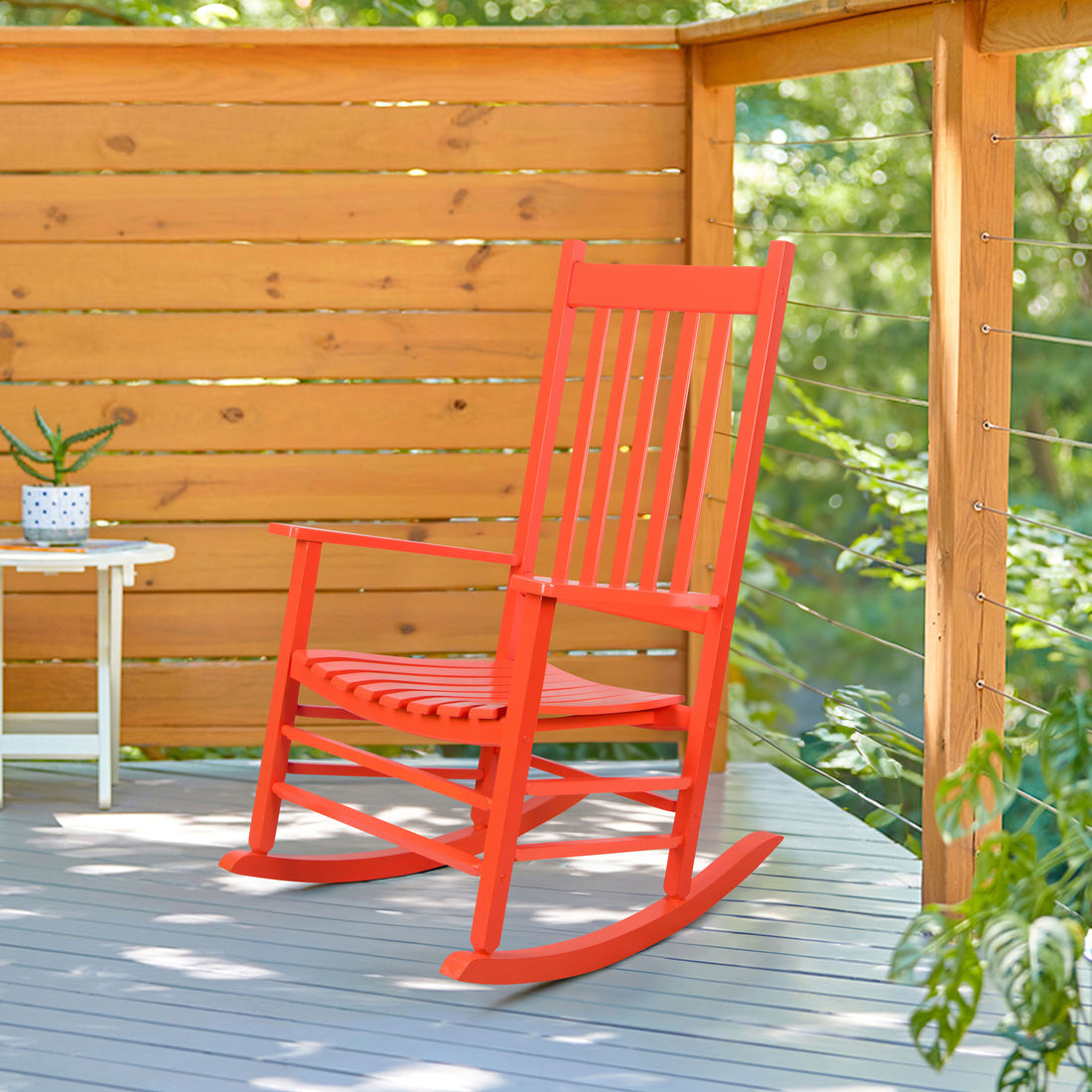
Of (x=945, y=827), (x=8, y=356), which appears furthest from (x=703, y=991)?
(x=8, y=356)

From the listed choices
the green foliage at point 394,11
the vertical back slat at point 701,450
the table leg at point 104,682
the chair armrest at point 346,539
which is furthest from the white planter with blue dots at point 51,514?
the green foliage at point 394,11

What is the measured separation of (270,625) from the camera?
2928 mm

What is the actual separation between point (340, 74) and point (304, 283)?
431 millimetres

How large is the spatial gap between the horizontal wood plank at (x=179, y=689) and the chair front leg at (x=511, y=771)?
3.73ft

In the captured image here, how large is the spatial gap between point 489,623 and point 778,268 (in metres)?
1.17

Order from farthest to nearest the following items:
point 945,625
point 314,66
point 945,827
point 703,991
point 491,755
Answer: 1. point 314,66
2. point 491,755
3. point 945,625
4. point 703,991
5. point 945,827

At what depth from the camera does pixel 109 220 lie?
2840 millimetres

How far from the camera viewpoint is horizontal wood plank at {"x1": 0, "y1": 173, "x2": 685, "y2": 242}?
2832 mm

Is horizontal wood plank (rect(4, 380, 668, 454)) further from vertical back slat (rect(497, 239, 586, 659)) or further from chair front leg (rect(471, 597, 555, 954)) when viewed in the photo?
chair front leg (rect(471, 597, 555, 954))

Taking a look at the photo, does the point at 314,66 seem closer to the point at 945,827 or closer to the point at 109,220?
the point at 109,220

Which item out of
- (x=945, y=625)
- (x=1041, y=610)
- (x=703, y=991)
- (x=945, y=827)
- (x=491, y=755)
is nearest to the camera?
(x=945, y=827)

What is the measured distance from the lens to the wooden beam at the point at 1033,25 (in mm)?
1767

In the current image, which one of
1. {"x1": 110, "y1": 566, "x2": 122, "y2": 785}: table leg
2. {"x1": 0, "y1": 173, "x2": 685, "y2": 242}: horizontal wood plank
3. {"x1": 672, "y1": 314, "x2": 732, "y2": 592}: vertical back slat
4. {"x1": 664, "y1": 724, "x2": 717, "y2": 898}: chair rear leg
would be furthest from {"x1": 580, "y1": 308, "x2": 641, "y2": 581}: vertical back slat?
{"x1": 110, "y1": 566, "x2": 122, "y2": 785}: table leg

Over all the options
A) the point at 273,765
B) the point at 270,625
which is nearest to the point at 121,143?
the point at 270,625
